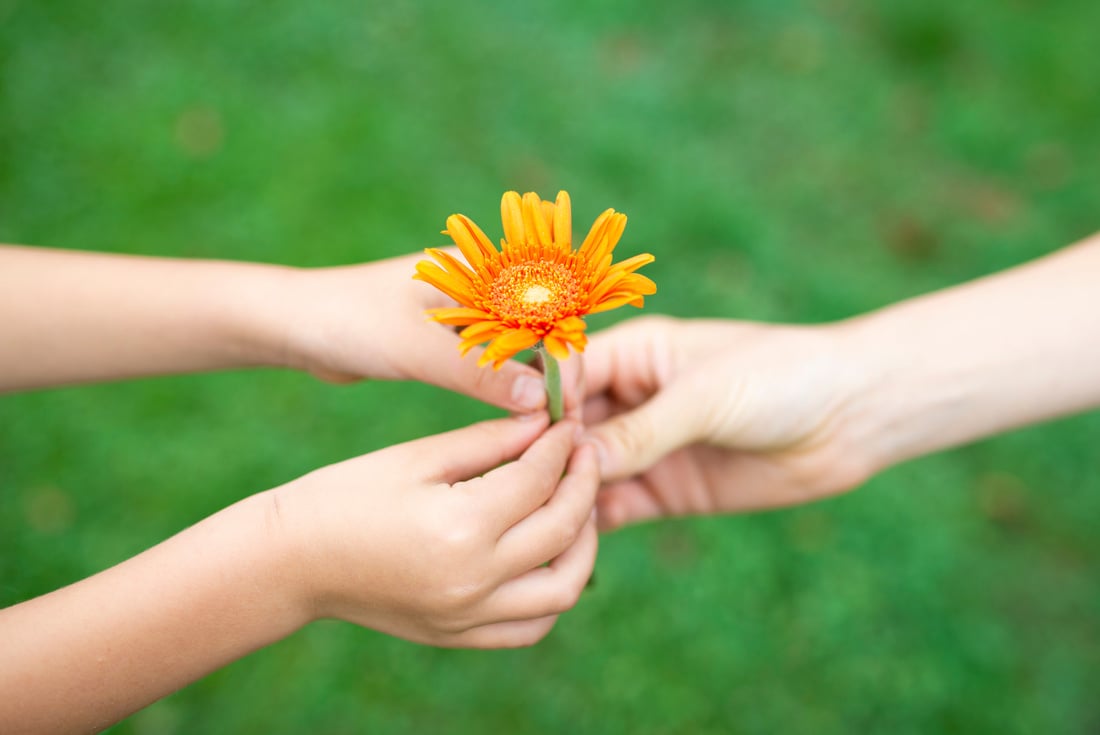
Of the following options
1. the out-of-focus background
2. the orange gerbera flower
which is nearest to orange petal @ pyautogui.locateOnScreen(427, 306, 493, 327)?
the orange gerbera flower

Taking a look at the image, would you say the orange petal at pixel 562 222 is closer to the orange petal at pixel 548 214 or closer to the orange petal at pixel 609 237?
the orange petal at pixel 548 214

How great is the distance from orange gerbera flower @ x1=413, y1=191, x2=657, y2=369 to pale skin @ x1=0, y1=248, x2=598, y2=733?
25 cm

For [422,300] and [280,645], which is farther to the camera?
[280,645]

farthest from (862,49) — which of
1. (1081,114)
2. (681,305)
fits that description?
(681,305)

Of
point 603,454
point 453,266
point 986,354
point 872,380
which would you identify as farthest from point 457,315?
point 986,354

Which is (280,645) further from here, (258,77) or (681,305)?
(258,77)

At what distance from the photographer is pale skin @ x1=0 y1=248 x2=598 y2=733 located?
1.83m

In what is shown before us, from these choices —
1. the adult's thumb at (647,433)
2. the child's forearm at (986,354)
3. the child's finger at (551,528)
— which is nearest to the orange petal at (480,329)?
the child's finger at (551,528)

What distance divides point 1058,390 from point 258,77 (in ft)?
14.7

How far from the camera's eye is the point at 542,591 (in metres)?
2.01

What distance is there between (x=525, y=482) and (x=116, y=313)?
130 cm

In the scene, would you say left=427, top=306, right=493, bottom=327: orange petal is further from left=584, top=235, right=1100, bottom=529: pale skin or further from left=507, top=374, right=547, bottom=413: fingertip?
left=584, top=235, right=1100, bottom=529: pale skin

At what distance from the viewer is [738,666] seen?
3.42 meters

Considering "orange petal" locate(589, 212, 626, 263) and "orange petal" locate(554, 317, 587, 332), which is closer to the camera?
"orange petal" locate(554, 317, 587, 332)
